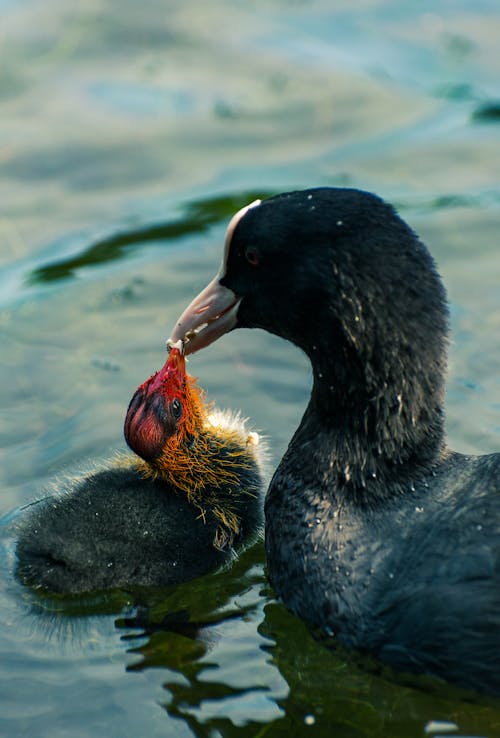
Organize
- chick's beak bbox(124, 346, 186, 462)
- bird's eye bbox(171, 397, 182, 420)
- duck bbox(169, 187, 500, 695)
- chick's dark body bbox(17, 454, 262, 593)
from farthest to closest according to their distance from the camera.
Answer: bird's eye bbox(171, 397, 182, 420) → chick's beak bbox(124, 346, 186, 462) → chick's dark body bbox(17, 454, 262, 593) → duck bbox(169, 187, 500, 695)

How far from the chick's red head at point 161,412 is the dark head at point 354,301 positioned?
0.46 metres

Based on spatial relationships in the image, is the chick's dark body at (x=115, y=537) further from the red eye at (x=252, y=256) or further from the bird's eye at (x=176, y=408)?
the red eye at (x=252, y=256)

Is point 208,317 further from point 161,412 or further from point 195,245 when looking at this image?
point 195,245

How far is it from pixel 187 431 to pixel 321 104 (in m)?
4.54

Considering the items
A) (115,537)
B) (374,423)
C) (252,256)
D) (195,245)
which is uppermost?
(195,245)

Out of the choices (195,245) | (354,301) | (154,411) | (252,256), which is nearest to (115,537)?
A: (154,411)

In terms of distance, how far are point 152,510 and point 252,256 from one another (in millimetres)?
1124

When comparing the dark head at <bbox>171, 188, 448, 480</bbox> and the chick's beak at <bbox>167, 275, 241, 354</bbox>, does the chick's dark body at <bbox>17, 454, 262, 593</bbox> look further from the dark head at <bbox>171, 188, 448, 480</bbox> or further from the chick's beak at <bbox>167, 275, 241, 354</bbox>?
the dark head at <bbox>171, 188, 448, 480</bbox>

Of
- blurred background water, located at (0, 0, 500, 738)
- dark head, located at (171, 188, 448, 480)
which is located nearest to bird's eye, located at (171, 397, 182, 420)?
dark head, located at (171, 188, 448, 480)

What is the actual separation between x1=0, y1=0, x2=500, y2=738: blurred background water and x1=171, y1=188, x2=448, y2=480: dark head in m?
0.96

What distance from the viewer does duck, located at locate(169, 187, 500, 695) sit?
500 cm

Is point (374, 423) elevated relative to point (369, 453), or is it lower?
elevated

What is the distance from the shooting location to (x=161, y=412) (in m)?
5.69

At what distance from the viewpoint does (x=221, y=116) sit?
9688 mm
